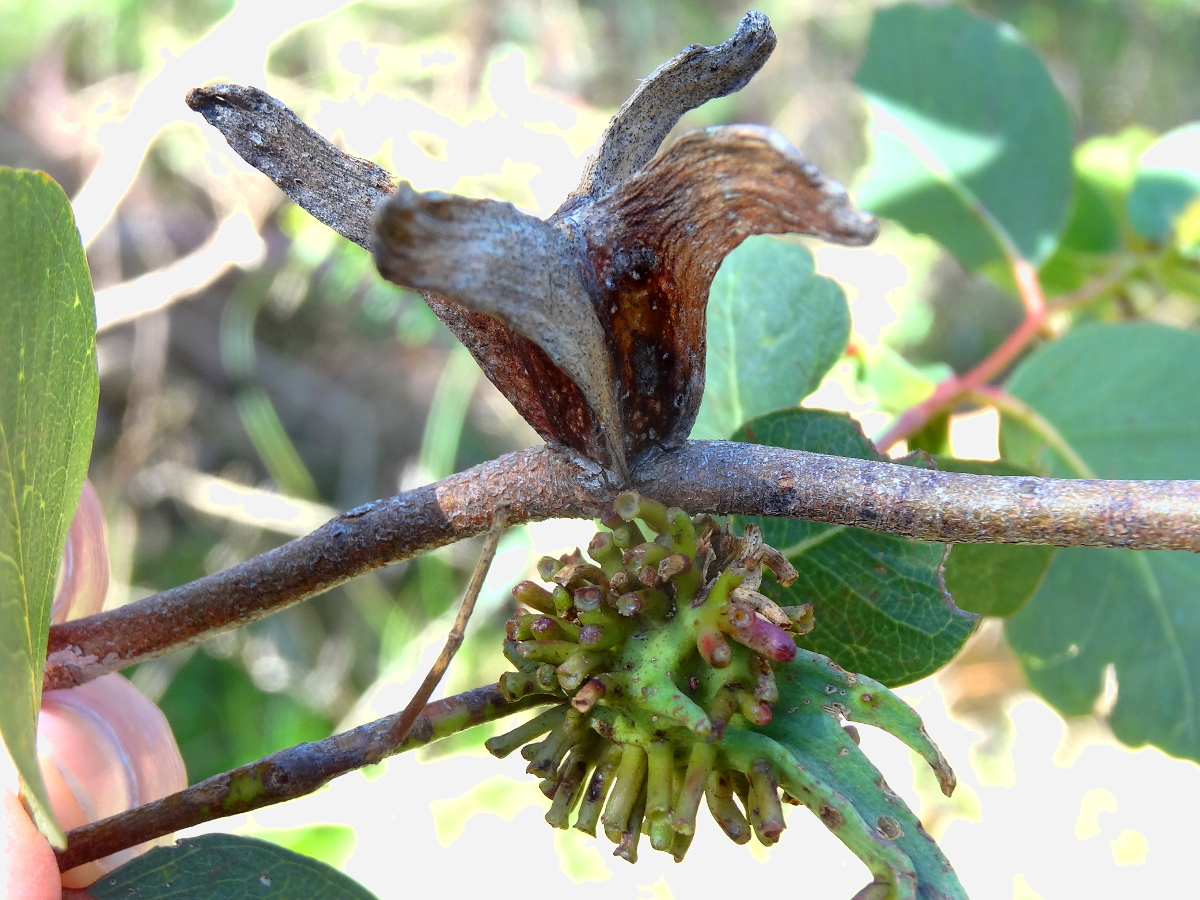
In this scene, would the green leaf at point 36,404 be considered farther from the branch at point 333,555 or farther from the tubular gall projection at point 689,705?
the tubular gall projection at point 689,705

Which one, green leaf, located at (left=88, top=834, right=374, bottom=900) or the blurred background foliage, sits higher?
the blurred background foliage

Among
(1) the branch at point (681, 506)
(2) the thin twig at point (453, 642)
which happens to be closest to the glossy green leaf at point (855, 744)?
(1) the branch at point (681, 506)

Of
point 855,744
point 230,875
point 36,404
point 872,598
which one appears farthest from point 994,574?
point 36,404

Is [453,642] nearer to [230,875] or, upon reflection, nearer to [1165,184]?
[230,875]

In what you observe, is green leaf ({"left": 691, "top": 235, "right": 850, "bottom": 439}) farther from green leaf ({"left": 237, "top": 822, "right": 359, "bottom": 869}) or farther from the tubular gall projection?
green leaf ({"left": 237, "top": 822, "right": 359, "bottom": 869})

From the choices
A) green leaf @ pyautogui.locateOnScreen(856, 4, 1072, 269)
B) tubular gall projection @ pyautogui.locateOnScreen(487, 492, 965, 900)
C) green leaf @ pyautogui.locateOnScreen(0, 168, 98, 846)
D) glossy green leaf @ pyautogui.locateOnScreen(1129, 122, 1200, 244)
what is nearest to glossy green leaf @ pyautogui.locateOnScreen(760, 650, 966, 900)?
tubular gall projection @ pyautogui.locateOnScreen(487, 492, 965, 900)

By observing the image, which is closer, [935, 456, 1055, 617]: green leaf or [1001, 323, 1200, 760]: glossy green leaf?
[935, 456, 1055, 617]: green leaf
